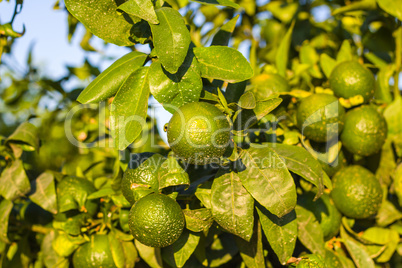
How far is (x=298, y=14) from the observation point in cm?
186

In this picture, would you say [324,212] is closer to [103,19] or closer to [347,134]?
[347,134]

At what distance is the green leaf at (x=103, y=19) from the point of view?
0.84 metres

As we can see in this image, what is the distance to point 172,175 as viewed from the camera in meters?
0.89

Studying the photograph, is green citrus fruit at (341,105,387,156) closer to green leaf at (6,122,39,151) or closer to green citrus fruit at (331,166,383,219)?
green citrus fruit at (331,166,383,219)

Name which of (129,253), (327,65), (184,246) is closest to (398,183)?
(327,65)

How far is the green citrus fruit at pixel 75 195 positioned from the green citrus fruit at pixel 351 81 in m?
0.93

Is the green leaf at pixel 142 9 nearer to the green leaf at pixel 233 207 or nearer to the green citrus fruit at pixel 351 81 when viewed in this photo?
the green leaf at pixel 233 207

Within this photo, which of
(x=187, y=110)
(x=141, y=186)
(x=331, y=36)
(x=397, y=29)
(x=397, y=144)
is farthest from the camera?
(x=331, y=36)

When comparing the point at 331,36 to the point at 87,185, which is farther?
the point at 331,36

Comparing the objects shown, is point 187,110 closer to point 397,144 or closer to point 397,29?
point 397,144

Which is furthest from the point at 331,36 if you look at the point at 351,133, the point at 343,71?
the point at 351,133

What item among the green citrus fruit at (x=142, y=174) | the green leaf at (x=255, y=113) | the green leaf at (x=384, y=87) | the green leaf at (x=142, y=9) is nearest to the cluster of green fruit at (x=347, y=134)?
the green leaf at (x=384, y=87)

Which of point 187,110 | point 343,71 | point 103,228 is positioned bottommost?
point 103,228

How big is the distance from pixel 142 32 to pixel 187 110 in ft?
0.84
